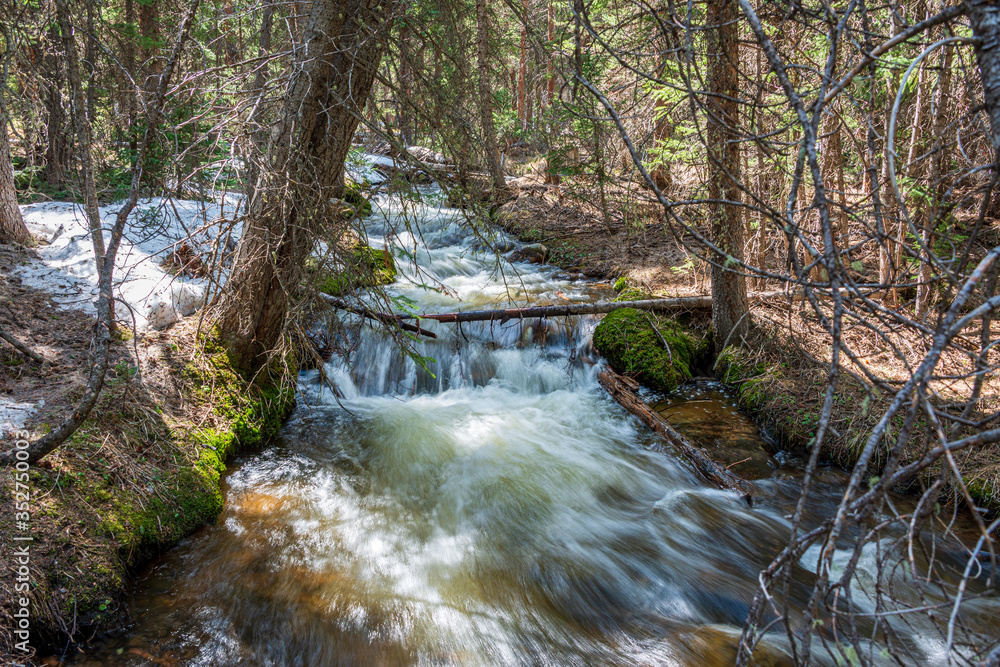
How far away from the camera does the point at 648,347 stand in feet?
23.5

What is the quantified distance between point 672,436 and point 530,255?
6.02 m

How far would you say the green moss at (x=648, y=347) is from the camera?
698 centimetres

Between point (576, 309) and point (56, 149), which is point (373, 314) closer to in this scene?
point (576, 309)

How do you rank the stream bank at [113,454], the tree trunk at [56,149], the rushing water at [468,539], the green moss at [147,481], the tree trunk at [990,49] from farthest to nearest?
1. the tree trunk at [56,149]
2. the rushing water at [468,539]
3. the green moss at [147,481]
4. the stream bank at [113,454]
5. the tree trunk at [990,49]

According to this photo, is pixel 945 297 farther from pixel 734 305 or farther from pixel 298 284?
pixel 734 305

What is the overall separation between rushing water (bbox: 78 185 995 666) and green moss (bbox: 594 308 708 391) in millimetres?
457

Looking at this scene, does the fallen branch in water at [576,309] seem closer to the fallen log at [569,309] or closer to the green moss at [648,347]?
the fallen log at [569,309]

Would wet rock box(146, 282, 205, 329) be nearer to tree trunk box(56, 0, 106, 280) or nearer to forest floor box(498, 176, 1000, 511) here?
tree trunk box(56, 0, 106, 280)

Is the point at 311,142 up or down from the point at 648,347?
up

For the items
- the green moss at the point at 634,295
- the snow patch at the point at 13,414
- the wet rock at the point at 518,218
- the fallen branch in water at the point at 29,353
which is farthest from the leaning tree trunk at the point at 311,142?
the wet rock at the point at 518,218

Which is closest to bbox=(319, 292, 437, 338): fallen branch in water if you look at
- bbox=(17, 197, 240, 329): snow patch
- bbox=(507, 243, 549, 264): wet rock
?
bbox=(17, 197, 240, 329): snow patch

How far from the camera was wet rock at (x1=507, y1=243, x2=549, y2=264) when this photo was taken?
1084 cm

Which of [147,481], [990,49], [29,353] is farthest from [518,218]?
[990,49]

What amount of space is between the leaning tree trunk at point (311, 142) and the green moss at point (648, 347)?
13.9ft
